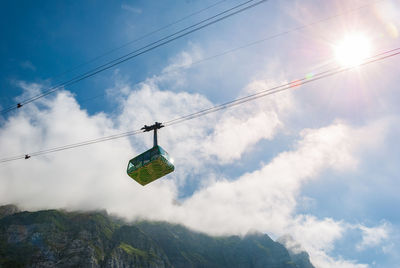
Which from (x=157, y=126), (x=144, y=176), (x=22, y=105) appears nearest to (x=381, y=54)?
(x=157, y=126)

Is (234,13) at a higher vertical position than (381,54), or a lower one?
higher

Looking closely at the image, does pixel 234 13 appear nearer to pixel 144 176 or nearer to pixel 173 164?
pixel 173 164

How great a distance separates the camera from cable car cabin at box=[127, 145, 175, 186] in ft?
97.5

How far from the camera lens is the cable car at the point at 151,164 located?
97.6ft

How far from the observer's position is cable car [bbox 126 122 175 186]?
1171 inches

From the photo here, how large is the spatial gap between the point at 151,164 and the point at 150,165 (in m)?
0.23

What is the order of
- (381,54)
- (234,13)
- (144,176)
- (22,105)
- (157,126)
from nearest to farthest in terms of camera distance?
1. (381,54)
2. (234,13)
3. (157,126)
4. (144,176)
5. (22,105)

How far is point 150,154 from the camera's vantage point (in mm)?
30328

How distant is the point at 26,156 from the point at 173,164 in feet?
79.0

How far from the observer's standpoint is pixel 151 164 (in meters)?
30.0

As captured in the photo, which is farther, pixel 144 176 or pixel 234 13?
pixel 144 176

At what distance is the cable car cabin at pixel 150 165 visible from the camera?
29.7m

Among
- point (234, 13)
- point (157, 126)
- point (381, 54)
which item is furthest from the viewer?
point (157, 126)

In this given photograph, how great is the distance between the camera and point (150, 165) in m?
30.1
